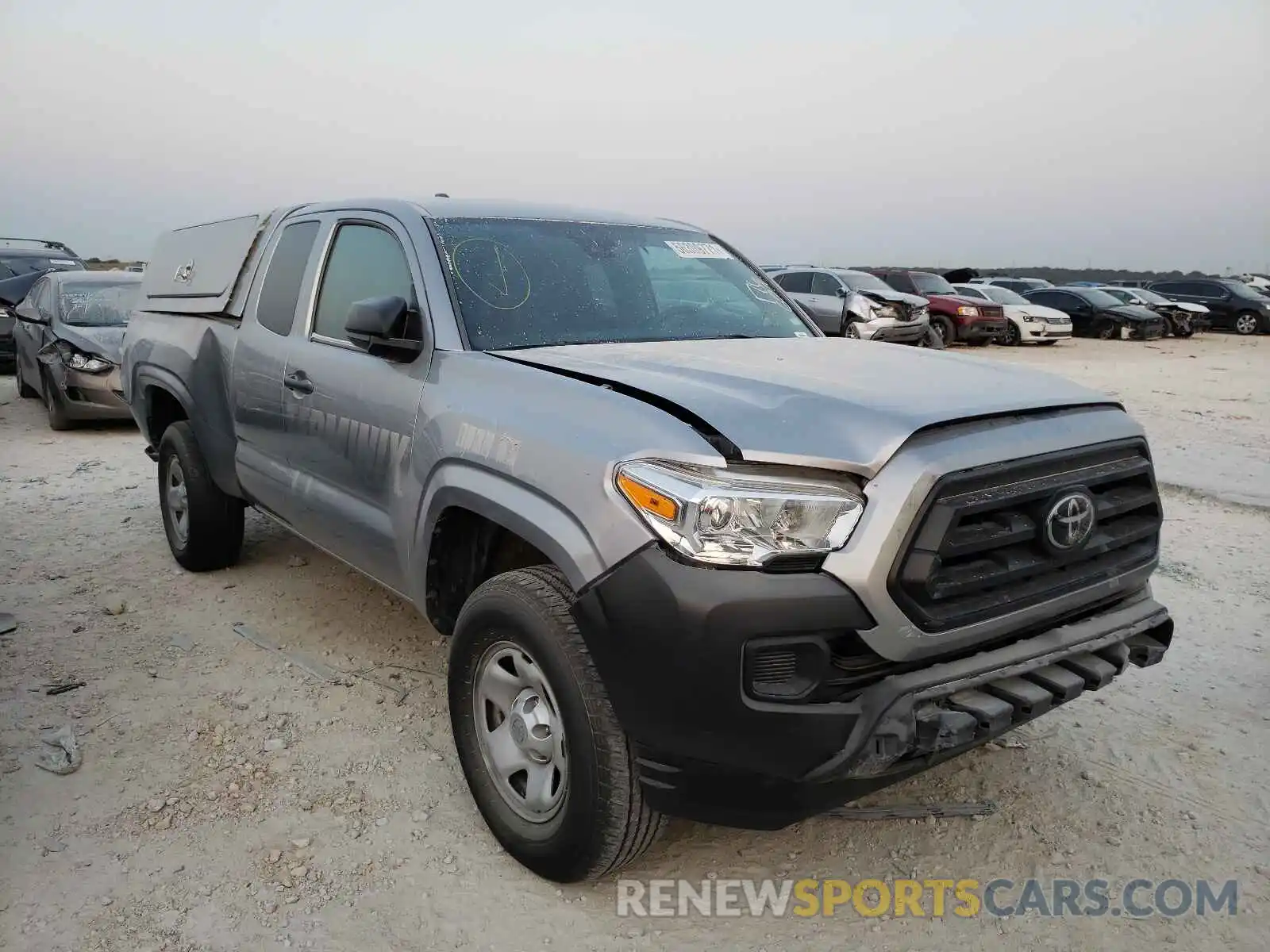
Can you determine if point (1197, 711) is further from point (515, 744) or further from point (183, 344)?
point (183, 344)

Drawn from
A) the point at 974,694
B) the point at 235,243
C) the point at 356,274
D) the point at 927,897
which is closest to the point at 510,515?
the point at 974,694

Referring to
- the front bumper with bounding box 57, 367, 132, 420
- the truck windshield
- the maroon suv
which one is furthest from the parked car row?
the maroon suv

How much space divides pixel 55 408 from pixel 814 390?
9249 millimetres

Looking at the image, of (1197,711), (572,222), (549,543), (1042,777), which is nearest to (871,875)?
(1042,777)

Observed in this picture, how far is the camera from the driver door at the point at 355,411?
327cm

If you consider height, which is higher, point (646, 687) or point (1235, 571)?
point (646, 687)

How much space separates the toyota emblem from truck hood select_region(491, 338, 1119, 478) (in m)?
0.27

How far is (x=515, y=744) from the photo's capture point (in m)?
2.78

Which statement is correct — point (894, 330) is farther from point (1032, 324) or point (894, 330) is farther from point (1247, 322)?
point (1247, 322)

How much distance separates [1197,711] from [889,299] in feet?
49.7

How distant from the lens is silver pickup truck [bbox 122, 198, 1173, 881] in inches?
86.6

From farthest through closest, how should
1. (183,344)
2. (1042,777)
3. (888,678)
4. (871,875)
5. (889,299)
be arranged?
(889,299) → (183,344) → (1042,777) → (871,875) → (888,678)

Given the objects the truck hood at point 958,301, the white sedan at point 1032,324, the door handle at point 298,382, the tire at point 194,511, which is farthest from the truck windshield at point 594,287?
the white sedan at point 1032,324

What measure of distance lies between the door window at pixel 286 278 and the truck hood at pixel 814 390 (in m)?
1.55
